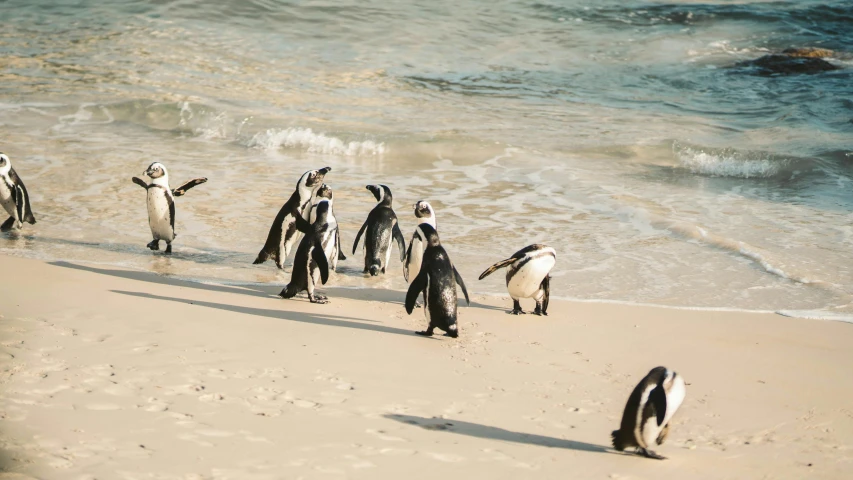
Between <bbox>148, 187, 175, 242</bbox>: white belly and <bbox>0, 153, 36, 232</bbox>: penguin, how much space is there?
1.14 metres

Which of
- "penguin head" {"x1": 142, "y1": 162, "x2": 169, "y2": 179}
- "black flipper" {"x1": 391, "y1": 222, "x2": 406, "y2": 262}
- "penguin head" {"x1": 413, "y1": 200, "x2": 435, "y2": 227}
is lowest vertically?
"black flipper" {"x1": 391, "y1": 222, "x2": 406, "y2": 262}

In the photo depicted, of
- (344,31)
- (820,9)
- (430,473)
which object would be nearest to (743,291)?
(430,473)

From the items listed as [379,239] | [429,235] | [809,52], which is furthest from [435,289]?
[809,52]

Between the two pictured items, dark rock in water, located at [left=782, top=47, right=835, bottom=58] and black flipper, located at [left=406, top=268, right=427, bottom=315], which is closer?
black flipper, located at [left=406, top=268, right=427, bottom=315]

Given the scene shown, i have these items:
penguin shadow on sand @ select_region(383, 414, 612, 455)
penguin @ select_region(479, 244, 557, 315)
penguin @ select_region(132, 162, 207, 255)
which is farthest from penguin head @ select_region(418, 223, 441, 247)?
penguin @ select_region(132, 162, 207, 255)

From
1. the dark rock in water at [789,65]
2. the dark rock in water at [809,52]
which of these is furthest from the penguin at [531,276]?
the dark rock in water at [809,52]

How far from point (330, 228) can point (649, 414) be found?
327 cm

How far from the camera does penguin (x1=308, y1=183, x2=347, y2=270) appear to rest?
21.5 feet

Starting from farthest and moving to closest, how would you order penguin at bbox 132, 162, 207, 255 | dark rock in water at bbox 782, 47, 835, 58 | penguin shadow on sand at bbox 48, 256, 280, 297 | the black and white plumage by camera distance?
dark rock in water at bbox 782, 47, 835, 58 < penguin at bbox 132, 162, 207, 255 < penguin shadow on sand at bbox 48, 256, 280, 297 < the black and white plumage

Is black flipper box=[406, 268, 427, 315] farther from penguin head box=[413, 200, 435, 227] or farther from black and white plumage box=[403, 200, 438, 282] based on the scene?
penguin head box=[413, 200, 435, 227]

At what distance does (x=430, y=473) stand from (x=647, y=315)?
116 inches

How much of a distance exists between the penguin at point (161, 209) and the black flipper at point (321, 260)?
1.47 m

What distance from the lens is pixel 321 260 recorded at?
6.18 meters

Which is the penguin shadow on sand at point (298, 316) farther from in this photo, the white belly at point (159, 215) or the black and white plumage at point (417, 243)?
the white belly at point (159, 215)
